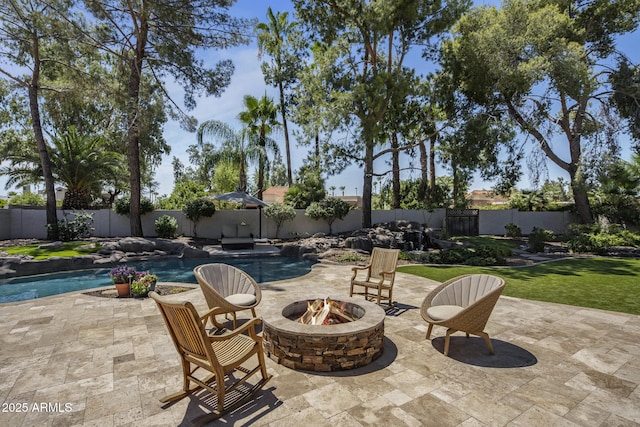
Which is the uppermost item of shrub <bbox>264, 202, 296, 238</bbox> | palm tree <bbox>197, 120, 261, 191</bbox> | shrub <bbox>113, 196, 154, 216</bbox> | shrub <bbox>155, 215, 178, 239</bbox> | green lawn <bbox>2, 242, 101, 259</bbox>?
palm tree <bbox>197, 120, 261, 191</bbox>

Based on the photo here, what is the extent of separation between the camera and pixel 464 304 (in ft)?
14.1

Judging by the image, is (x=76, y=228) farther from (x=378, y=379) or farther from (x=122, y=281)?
(x=378, y=379)

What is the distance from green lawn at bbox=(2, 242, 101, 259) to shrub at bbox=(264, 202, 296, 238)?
24.3 feet

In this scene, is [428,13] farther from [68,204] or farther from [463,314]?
[68,204]

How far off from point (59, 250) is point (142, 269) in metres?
3.59

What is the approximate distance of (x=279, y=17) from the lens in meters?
22.5

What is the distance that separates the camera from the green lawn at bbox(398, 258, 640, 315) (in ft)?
20.0

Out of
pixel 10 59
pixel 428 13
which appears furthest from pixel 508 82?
pixel 10 59

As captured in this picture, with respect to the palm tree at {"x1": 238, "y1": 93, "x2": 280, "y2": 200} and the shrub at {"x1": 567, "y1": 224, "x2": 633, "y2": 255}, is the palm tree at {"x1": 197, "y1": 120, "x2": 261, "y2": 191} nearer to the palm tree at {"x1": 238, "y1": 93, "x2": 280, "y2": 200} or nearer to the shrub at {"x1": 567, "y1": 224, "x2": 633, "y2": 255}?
the palm tree at {"x1": 238, "y1": 93, "x2": 280, "y2": 200}

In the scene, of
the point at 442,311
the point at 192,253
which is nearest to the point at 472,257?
the point at 442,311

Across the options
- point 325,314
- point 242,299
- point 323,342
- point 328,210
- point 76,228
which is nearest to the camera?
point 323,342

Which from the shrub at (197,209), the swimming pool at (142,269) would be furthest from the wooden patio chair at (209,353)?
the shrub at (197,209)

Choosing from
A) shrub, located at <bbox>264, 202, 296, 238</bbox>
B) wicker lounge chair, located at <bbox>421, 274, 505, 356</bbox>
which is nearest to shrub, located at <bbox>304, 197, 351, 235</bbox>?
shrub, located at <bbox>264, 202, 296, 238</bbox>

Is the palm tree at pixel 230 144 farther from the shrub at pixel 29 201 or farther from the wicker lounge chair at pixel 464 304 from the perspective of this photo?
the wicker lounge chair at pixel 464 304
